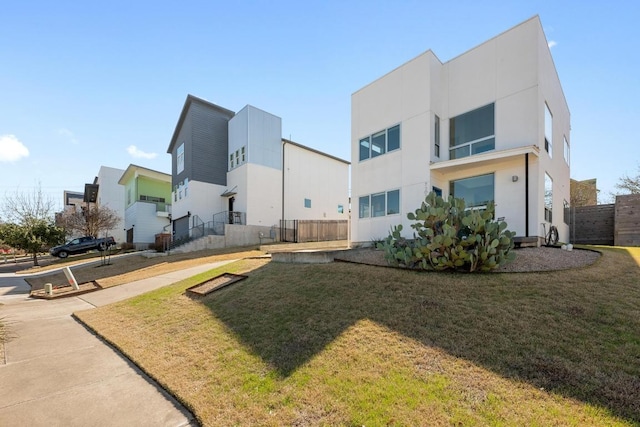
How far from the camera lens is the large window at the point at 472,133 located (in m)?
11.2

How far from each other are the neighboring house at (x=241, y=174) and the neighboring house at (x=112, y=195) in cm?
1818

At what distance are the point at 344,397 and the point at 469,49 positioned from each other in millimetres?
13347

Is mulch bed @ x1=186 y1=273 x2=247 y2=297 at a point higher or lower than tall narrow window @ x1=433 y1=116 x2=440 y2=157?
lower

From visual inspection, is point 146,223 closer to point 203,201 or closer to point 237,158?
point 203,201

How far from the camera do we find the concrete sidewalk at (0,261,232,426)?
3350 mm

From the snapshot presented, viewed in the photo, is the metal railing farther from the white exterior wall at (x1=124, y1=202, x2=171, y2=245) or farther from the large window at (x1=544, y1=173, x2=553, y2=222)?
the large window at (x1=544, y1=173, x2=553, y2=222)

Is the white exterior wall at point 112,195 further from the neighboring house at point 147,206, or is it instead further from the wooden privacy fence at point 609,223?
the wooden privacy fence at point 609,223

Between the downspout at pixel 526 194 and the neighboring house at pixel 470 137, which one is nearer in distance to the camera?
the downspout at pixel 526 194

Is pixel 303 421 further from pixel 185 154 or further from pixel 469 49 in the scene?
pixel 185 154

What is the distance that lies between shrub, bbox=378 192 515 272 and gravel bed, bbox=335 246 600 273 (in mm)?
581

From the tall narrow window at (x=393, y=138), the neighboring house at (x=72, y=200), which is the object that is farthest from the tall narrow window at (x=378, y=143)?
the neighboring house at (x=72, y=200)

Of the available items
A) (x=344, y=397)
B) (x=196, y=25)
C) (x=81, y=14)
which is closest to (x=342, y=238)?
(x=196, y=25)

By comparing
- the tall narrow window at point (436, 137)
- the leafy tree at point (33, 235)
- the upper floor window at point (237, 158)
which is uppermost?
the upper floor window at point (237, 158)

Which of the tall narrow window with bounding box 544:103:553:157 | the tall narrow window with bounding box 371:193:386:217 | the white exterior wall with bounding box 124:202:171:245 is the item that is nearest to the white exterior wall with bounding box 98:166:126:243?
the white exterior wall with bounding box 124:202:171:245
